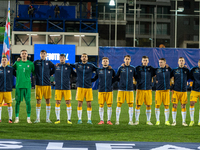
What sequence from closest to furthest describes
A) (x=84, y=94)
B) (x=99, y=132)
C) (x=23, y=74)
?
(x=99, y=132), (x=23, y=74), (x=84, y=94)

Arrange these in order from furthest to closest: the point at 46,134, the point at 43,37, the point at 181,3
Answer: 1. the point at 181,3
2. the point at 43,37
3. the point at 46,134

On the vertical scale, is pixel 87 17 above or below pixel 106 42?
above

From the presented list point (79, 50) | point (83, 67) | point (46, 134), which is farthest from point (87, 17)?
point (46, 134)

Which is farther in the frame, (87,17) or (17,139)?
(87,17)

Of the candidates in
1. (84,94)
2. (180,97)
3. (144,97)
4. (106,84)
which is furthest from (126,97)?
(180,97)

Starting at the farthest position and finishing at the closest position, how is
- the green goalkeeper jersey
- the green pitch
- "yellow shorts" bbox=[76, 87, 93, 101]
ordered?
1. "yellow shorts" bbox=[76, 87, 93, 101]
2. the green goalkeeper jersey
3. the green pitch

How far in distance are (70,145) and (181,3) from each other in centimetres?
5027

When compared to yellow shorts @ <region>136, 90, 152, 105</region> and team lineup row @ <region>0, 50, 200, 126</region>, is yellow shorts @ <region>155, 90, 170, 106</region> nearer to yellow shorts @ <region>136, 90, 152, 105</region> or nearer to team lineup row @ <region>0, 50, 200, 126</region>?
team lineup row @ <region>0, 50, 200, 126</region>

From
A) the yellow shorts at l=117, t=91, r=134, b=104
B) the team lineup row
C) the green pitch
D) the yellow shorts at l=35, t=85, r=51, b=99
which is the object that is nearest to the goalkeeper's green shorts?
the team lineup row

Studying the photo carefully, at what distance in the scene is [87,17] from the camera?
3008cm

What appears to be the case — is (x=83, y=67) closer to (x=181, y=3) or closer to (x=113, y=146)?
(x=113, y=146)

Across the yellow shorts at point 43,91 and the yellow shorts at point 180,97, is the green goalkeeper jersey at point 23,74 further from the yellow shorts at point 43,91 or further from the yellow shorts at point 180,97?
the yellow shorts at point 180,97

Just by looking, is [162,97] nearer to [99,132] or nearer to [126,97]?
[126,97]

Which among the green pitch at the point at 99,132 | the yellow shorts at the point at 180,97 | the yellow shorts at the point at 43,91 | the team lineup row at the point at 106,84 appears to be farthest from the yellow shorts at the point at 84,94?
the yellow shorts at the point at 180,97
